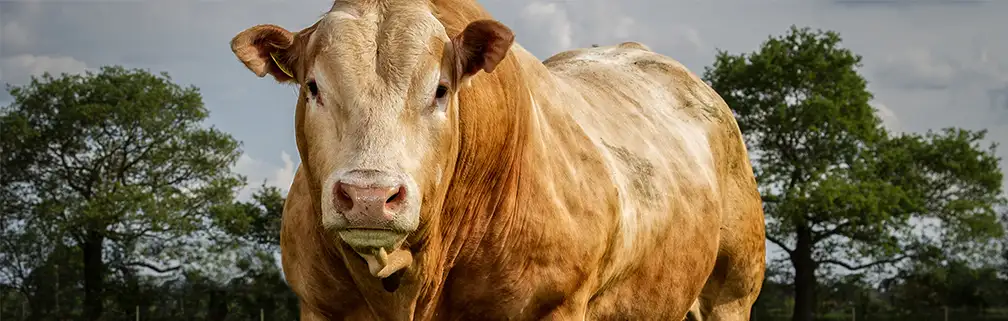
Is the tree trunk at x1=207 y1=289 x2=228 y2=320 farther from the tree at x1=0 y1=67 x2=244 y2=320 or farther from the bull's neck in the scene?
the bull's neck

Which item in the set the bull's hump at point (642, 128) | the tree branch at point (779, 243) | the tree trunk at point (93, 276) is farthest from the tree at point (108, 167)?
the bull's hump at point (642, 128)

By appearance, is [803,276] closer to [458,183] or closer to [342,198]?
[458,183]

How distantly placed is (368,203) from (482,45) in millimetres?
1062

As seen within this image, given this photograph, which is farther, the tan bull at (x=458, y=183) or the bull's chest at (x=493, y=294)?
the bull's chest at (x=493, y=294)

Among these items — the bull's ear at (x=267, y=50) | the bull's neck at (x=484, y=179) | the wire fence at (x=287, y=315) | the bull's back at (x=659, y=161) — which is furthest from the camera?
the wire fence at (x=287, y=315)

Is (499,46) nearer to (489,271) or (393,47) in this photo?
(393,47)

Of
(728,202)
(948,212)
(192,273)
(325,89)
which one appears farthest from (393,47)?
(948,212)

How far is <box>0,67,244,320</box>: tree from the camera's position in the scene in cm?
4103

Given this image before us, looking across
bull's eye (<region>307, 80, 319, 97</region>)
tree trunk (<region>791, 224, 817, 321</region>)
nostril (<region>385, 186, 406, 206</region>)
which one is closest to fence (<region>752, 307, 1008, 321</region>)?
tree trunk (<region>791, 224, 817, 321</region>)

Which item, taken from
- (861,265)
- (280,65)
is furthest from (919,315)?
(280,65)

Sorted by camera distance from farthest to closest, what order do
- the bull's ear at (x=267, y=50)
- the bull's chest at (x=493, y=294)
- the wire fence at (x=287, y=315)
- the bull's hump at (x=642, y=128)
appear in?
the wire fence at (x=287, y=315) < the bull's hump at (x=642, y=128) < the bull's chest at (x=493, y=294) < the bull's ear at (x=267, y=50)

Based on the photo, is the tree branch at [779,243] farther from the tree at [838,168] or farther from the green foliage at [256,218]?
the green foliage at [256,218]

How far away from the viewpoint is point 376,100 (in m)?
Result: 4.71

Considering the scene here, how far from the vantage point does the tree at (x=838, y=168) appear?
3991cm
